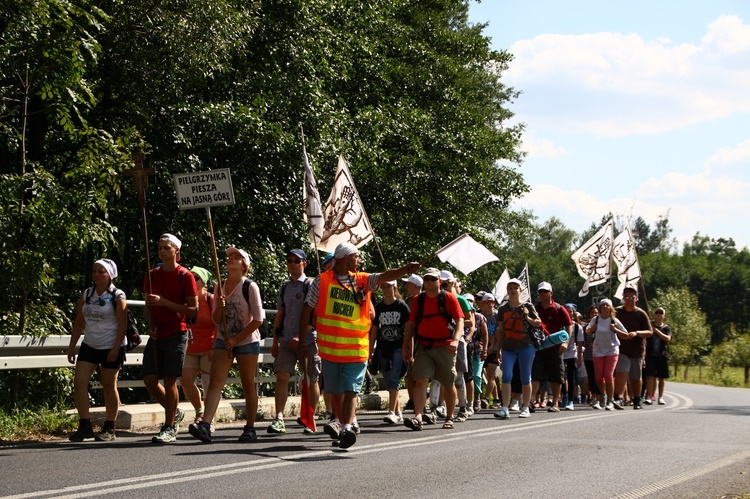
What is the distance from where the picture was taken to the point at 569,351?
1941 centimetres

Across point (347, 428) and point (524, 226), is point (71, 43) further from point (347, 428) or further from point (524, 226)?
point (524, 226)

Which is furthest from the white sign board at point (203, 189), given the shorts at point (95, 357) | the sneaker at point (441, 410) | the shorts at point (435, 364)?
the sneaker at point (441, 410)

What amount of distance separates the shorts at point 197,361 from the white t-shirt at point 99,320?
0.86 m

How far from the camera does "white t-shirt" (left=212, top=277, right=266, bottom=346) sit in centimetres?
1011

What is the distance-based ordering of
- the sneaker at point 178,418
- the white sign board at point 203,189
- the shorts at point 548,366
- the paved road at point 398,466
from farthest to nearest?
the shorts at point 548,366, the white sign board at point 203,189, the sneaker at point 178,418, the paved road at point 398,466

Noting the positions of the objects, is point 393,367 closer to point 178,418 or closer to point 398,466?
point 178,418

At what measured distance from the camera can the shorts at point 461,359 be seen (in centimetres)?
1441

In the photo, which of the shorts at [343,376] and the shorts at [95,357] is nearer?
the shorts at [343,376]

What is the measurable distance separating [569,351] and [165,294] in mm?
11118

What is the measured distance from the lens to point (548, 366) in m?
16.7

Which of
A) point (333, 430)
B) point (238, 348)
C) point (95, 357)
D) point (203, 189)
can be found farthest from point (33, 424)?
point (333, 430)

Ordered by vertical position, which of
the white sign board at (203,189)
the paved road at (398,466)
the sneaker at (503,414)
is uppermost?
→ the white sign board at (203,189)

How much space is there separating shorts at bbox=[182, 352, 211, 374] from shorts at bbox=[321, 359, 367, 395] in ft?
5.52

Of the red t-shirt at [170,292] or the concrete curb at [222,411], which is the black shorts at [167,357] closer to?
the red t-shirt at [170,292]
